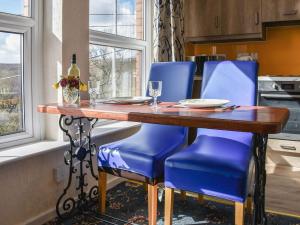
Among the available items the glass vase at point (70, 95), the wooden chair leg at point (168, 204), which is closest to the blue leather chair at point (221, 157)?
the wooden chair leg at point (168, 204)

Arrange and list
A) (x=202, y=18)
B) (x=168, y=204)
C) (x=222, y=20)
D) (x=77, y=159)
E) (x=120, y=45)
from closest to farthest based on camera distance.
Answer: (x=168, y=204) → (x=77, y=159) → (x=120, y=45) → (x=222, y=20) → (x=202, y=18)

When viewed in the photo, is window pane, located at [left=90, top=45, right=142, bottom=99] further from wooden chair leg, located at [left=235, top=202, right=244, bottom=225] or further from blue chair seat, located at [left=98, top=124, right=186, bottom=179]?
wooden chair leg, located at [left=235, top=202, right=244, bottom=225]

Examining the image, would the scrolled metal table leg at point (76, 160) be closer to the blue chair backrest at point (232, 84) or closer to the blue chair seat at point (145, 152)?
the blue chair seat at point (145, 152)

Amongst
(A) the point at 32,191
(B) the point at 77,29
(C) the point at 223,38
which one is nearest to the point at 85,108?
(A) the point at 32,191

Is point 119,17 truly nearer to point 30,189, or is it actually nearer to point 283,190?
point 30,189

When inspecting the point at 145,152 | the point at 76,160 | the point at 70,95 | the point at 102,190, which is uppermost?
the point at 70,95

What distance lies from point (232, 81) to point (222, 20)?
6.25ft

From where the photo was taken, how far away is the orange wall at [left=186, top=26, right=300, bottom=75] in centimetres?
382

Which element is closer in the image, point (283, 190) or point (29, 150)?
point (29, 150)

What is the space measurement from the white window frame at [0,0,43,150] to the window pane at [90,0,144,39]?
60cm

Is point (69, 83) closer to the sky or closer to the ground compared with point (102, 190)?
closer to the sky

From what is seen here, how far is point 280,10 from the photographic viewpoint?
3592 mm

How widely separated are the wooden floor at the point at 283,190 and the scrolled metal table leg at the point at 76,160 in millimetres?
1323

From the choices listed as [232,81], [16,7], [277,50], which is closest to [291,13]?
[277,50]
